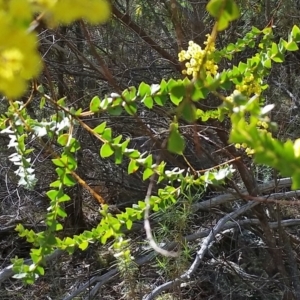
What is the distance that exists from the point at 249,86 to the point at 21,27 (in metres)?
0.79

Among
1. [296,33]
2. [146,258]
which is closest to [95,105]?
[296,33]

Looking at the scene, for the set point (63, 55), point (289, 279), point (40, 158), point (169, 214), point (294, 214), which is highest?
point (63, 55)

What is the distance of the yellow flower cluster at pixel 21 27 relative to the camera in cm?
35

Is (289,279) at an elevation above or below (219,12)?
below

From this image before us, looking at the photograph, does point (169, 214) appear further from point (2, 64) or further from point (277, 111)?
point (2, 64)

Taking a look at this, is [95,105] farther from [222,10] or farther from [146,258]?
[146,258]

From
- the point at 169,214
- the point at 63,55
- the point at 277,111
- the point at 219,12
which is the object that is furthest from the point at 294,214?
the point at 219,12

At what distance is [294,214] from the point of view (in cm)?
232

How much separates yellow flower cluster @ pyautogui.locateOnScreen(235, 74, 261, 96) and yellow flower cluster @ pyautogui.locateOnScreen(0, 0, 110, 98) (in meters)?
0.76

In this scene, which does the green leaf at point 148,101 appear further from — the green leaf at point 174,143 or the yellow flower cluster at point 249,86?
the green leaf at point 174,143

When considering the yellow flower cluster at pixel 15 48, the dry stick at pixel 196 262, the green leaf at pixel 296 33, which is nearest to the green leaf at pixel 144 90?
the green leaf at pixel 296 33

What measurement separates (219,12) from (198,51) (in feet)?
1.83

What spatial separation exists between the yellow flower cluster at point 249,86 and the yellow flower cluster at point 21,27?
2.49 ft

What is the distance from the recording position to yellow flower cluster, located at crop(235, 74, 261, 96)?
1098 mm
